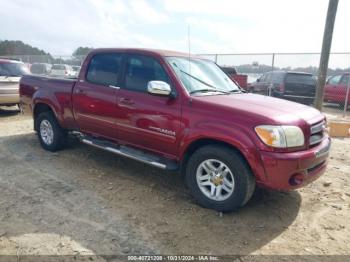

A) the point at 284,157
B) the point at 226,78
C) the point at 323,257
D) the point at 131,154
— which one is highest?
the point at 226,78

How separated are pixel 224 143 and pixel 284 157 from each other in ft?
2.33

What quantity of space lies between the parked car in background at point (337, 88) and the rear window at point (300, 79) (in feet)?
4.98

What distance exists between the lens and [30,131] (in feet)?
26.5

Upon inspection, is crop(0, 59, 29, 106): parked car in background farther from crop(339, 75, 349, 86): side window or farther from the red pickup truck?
crop(339, 75, 349, 86): side window

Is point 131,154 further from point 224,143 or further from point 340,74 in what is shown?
point 340,74

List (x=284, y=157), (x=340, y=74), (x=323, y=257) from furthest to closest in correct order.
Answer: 1. (x=340, y=74)
2. (x=284, y=157)
3. (x=323, y=257)

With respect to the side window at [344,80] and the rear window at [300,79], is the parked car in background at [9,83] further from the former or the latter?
the side window at [344,80]

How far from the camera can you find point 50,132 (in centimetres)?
628

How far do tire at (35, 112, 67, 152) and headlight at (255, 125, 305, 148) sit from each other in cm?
393

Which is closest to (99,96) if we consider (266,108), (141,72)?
(141,72)

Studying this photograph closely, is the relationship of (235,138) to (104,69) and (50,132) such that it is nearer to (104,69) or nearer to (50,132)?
(104,69)

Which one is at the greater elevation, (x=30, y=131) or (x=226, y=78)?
(x=226, y=78)

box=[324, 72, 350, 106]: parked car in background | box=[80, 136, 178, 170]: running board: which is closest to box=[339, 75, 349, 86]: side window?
box=[324, 72, 350, 106]: parked car in background

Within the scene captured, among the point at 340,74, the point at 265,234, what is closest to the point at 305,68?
the point at 340,74
